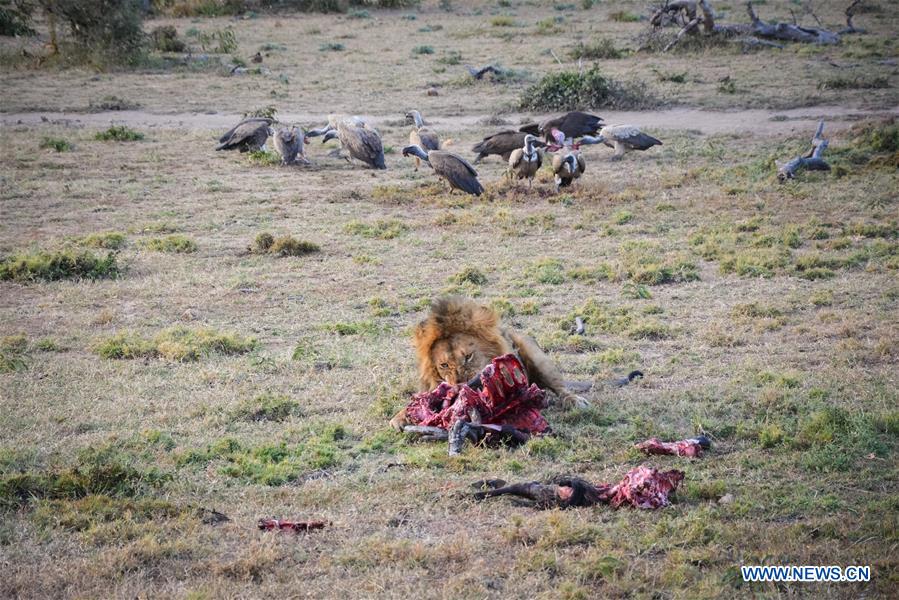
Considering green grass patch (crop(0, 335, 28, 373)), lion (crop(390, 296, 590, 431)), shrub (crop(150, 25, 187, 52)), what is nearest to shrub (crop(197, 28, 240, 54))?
shrub (crop(150, 25, 187, 52))

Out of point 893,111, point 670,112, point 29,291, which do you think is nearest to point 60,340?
point 29,291

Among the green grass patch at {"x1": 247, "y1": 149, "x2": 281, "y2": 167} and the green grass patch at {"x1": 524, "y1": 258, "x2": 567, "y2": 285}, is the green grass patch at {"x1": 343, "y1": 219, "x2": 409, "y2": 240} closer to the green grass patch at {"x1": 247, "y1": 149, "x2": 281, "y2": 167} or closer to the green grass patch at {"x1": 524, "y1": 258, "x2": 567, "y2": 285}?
the green grass patch at {"x1": 524, "y1": 258, "x2": 567, "y2": 285}

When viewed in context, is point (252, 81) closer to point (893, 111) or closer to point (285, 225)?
point (285, 225)

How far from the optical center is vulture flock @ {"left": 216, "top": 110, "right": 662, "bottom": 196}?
1168 cm

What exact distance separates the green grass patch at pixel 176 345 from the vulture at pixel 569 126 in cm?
755

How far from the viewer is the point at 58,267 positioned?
878 centimetres

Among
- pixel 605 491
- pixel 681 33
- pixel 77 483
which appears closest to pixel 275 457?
pixel 77 483

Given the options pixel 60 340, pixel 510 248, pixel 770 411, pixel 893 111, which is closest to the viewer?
pixel 770 411

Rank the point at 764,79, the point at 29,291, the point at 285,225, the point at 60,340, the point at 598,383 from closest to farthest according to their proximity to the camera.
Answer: the point at 598,383, the point at 60,340, the point at 29,291, the point at 285,225, the point at 764,79

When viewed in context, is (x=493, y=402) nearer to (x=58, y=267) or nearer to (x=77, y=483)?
(x=77, y=483)

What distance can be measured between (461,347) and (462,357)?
0.19 ft

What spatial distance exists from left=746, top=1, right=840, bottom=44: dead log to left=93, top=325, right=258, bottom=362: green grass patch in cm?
1836

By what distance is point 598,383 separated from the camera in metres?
6.08

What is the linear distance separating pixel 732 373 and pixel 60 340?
4.62 m
